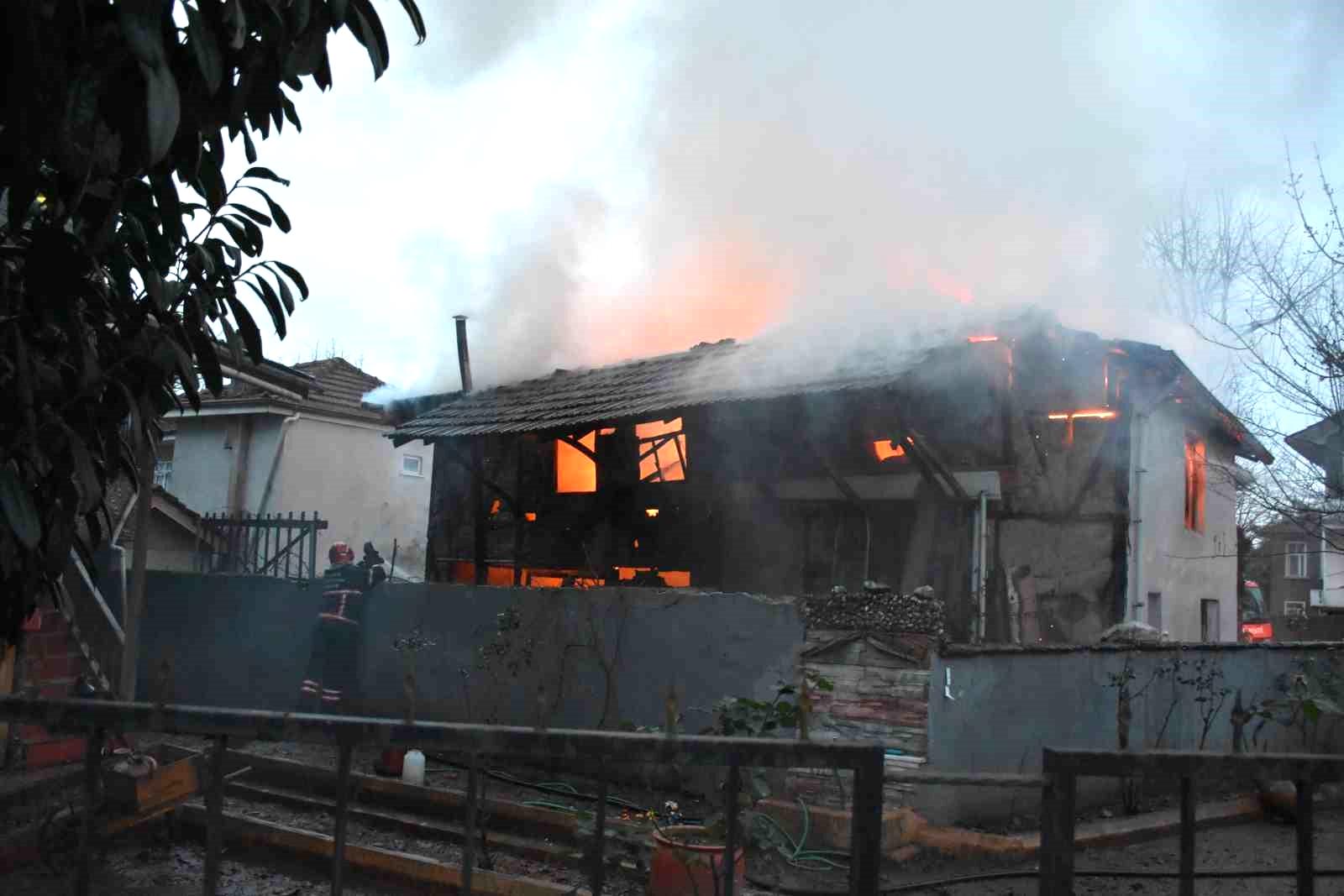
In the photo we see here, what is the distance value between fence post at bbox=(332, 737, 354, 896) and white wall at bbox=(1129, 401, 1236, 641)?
11.5 m

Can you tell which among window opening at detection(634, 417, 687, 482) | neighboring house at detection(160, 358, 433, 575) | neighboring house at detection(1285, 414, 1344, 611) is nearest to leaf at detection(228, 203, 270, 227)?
neighboring house at detection(1285, 414, 1344, 611)

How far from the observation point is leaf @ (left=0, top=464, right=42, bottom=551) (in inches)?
99.3

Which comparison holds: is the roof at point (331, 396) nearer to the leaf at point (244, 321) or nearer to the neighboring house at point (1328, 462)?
the neighboring house at point (1328, 462)

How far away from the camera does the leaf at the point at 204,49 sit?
2.38 m

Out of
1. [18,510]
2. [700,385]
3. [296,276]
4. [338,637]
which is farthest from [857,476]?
[18,510]

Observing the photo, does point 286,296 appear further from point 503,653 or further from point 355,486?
point 355,486

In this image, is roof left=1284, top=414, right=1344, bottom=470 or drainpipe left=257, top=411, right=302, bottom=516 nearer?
roof left=1284, top=414, right=1344, bottom=470

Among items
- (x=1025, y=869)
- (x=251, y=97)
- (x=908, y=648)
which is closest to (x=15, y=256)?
(x=251, y=97)

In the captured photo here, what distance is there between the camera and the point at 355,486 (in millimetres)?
20000

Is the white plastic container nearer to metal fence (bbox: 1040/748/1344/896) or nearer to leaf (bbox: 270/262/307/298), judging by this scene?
leaf (bbox: 270/262/307/298)

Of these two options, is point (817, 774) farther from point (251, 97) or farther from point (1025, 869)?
point (251, 97)

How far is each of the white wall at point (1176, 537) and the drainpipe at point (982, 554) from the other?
9.68ft

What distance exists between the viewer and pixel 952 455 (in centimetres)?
1154

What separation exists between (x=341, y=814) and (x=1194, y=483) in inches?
652
